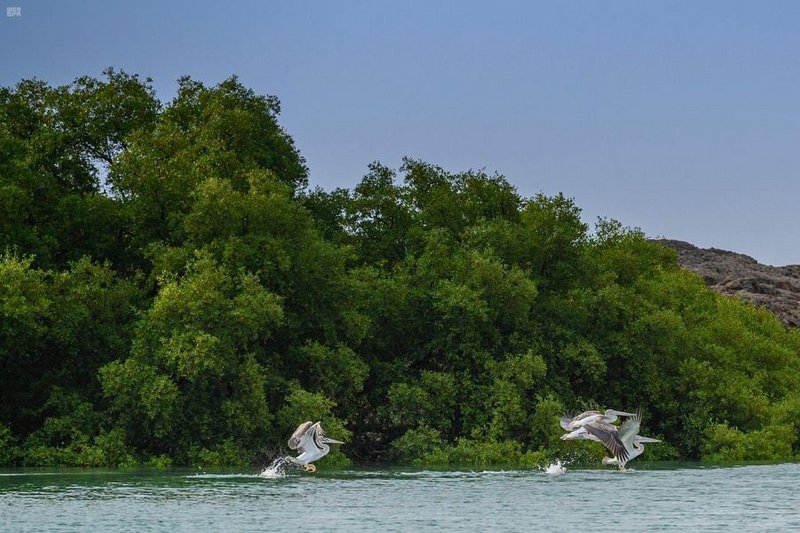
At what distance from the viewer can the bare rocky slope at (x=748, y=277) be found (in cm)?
14112

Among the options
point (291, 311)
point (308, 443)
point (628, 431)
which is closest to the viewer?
point (308, 443)

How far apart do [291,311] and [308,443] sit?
14.2 meters

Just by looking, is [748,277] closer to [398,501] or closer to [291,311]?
[291,311]

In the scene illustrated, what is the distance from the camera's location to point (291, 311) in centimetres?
6600

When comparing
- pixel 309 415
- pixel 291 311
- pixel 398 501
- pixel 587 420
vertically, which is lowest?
pixel 398 501

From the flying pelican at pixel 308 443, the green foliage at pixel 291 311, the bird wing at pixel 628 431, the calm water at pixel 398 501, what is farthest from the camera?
the green foliage at pixel 291 311

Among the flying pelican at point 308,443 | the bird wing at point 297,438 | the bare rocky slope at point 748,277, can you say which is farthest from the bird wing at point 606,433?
the bare rocky slope at point 748,277

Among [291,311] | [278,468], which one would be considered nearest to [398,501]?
[278,468]

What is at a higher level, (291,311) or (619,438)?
Answer: (291,311)

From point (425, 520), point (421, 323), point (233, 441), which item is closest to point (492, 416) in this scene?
point (421, 323)

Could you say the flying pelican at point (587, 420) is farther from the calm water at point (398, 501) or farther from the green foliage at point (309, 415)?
the green foliage at point (309, 415)

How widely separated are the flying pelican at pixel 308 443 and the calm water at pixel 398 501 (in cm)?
71

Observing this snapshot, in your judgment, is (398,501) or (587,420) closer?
(398,501)

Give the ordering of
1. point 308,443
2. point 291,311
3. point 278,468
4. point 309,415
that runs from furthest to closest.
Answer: point 291,311, point 309,415, point 278,468, point 308,443
